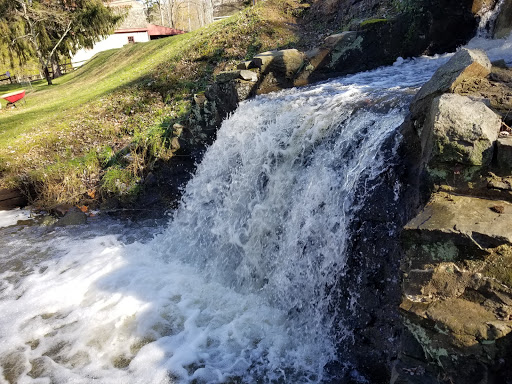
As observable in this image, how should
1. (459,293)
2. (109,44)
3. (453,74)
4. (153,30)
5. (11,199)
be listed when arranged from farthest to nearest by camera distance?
(153,30), (109,44), (11,199), (453,74), (459,293)

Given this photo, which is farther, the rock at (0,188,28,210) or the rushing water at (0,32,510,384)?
the rock at (0,188,28,210)

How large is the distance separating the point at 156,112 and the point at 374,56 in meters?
6.39

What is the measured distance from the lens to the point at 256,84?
771 cm

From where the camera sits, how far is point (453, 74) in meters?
3.63

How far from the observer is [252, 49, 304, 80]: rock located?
306 inches

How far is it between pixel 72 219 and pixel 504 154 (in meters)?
7.62

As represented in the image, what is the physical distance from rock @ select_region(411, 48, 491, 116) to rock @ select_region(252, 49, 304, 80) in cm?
437

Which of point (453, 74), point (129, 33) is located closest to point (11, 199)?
point (453, 74)

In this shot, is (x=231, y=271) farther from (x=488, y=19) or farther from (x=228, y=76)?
(x=488, y=19)

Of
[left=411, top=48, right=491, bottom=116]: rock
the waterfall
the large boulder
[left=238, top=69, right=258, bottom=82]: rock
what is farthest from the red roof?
the large boulder

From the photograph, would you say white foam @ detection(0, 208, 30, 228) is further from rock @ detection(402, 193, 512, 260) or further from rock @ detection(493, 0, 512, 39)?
rock @ detection(493, 0, 512, 39)

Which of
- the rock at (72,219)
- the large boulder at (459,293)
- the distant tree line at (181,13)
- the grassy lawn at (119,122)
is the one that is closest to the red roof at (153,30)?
the distant tree line at (181,13)

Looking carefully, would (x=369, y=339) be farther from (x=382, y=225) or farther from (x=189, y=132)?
(x=189, y=132)

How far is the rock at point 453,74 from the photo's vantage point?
140 inches
